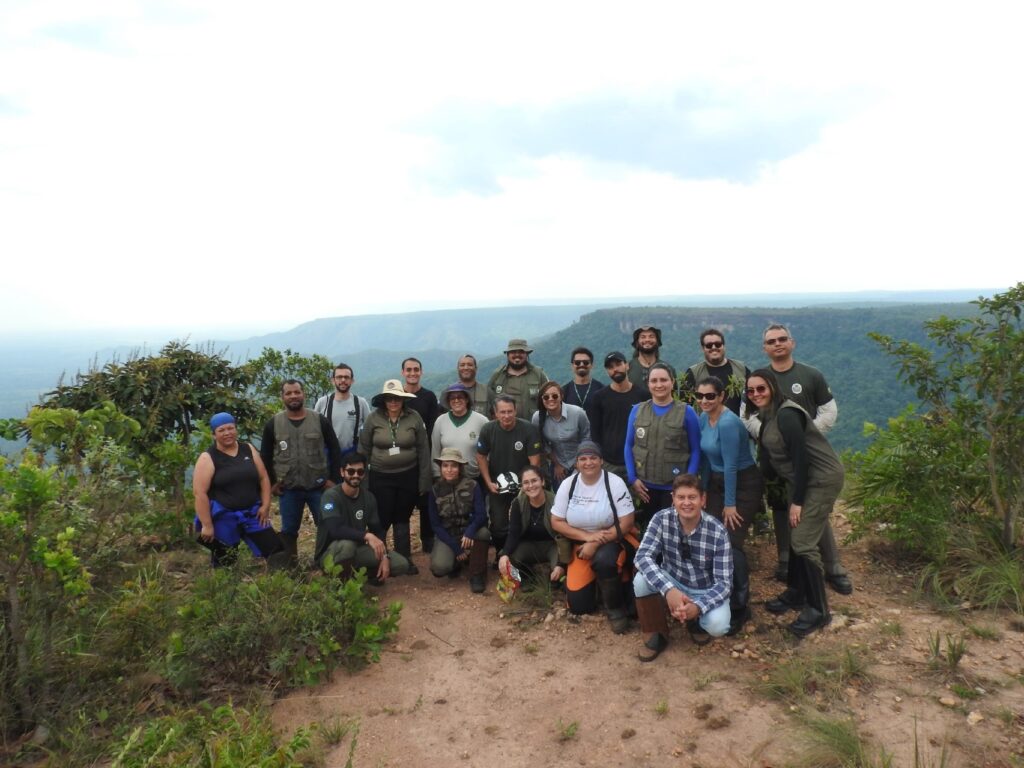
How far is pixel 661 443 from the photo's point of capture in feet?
16.1

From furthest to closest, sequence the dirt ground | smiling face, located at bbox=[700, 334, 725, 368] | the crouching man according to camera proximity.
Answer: smiling face, located at bbox=[700, 334, 725, 368], the crouching man, the dirt ground

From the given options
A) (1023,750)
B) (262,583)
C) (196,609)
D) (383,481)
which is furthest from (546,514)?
(1023,750)

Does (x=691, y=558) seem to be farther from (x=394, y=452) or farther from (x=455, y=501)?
(x=394, y=452)

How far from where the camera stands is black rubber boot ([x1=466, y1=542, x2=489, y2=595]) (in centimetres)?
565

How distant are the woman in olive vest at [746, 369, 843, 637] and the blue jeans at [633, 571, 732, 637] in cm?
59

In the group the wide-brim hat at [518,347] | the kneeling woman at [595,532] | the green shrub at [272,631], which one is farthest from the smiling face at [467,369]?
the green shrub at [272,631]

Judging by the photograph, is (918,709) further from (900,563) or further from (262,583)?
A: (262,583)

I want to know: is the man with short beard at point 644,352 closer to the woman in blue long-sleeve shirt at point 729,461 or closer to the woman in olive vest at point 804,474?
the woman in blue long-sleeve shirt at point 729,461

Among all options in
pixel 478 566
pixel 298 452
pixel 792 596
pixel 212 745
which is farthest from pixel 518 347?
pixel 212 745

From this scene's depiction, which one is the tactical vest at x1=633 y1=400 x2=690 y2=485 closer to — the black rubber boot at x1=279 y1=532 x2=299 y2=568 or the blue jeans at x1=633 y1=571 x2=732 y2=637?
the blue jeans at x1=633 y1=571 x2=732 y2=637

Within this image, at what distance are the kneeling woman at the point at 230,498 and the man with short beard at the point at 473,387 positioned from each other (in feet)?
7.77

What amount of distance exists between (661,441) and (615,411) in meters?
0.71

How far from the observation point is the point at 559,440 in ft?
18.9

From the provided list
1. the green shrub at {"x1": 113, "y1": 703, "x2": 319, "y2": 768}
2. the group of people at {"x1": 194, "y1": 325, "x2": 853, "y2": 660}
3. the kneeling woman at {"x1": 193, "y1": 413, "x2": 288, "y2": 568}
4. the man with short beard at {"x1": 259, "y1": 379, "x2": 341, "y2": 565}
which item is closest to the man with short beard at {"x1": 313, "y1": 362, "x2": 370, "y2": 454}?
the group of people at {"x1": 194, "y1": 325, "x2": 853, "y2": 660}
